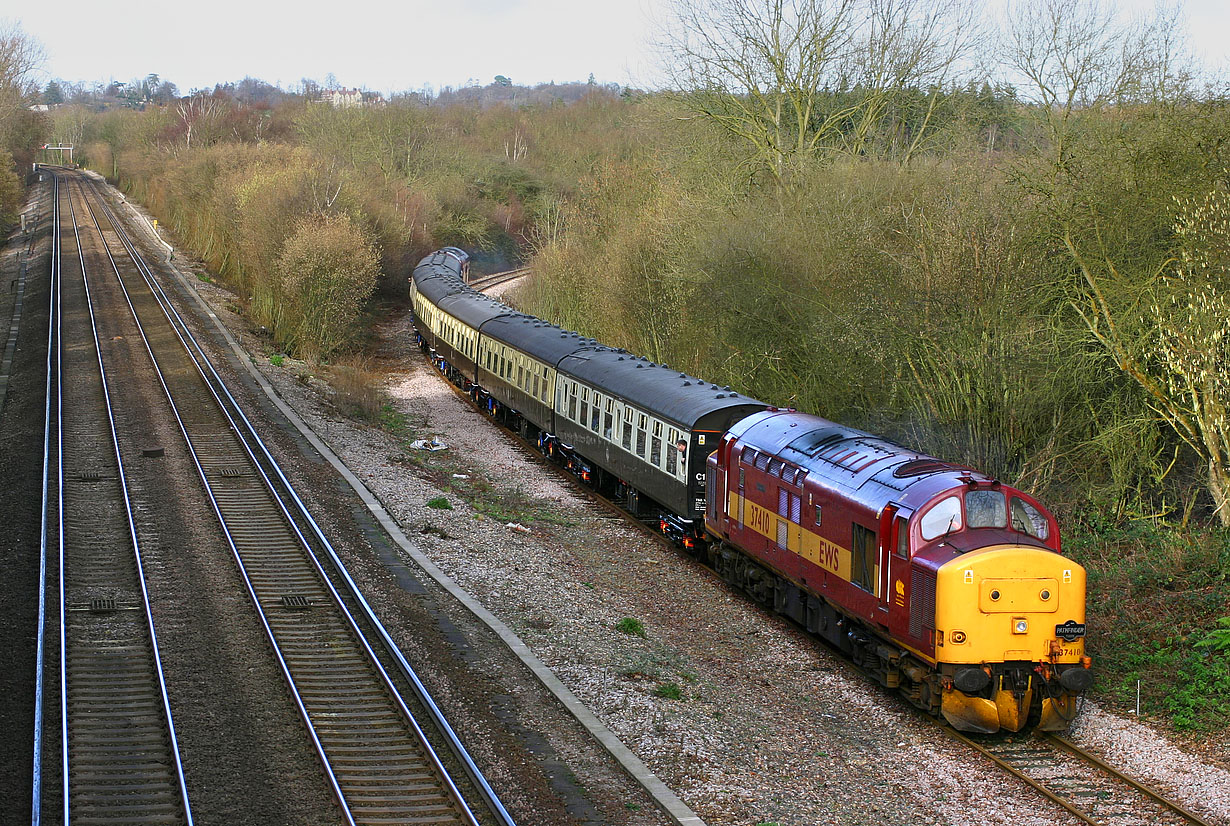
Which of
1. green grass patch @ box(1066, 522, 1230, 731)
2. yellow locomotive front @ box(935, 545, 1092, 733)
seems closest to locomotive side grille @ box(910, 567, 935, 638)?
yellow locomotive front @ box(935, 545, 1092, 733)

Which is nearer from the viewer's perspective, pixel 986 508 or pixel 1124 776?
pixel 1124 776

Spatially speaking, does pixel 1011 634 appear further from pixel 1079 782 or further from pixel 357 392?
pixel 357 392

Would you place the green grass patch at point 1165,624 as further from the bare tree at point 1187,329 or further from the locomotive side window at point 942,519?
the locomotive side window at point 942,519

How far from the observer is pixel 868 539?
43.0ft

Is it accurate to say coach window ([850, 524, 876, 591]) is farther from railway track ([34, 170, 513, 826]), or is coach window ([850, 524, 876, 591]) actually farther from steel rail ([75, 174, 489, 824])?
steel rail ([75, 174, 489, 824])

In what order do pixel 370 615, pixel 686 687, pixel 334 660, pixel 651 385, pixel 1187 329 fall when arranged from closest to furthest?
pixel 334 660
pixel 686 687
pixel 370 615
pixel 1187 329
pixel 651 385

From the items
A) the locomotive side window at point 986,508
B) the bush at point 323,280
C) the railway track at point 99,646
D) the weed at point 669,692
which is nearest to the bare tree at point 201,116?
the bush at point 323,280

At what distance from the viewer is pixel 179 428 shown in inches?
1001

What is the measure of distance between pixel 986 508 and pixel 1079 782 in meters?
2.87

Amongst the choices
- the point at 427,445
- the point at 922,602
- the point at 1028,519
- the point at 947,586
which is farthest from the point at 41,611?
the point at 427,445

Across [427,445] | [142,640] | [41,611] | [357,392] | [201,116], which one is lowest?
[427,445]

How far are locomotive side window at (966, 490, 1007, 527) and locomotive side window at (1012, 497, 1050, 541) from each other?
146 millimetres

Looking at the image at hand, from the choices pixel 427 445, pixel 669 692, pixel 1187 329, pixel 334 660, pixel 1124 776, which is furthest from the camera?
pixel 427 445

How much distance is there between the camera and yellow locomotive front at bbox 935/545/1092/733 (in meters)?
11.6
